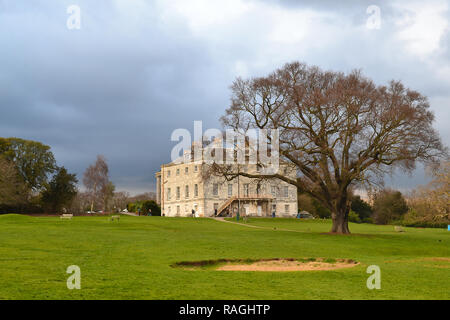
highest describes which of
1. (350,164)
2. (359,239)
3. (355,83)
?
(355,83)

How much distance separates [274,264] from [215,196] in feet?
205

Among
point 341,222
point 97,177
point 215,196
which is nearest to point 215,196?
point 215,196

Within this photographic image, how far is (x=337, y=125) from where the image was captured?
35750 mm

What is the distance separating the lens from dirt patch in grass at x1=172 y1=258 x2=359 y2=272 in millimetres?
18562

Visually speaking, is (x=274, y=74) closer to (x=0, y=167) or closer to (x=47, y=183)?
(x=0, y=167)

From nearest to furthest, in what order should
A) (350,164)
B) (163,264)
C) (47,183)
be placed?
(163,264) < (350,164) < (47,183)

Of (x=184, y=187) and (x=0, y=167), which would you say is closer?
(x=0, y=167)

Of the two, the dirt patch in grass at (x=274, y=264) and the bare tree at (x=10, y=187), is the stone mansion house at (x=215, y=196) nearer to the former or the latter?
the bare tree at (x=10, y=187)

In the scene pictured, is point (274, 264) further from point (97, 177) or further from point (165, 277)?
point (97, 177)

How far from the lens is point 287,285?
13.3m

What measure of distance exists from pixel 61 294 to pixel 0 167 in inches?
2415

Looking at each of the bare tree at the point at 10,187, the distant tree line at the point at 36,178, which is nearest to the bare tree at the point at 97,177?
the distant tree line at the point at 36,178

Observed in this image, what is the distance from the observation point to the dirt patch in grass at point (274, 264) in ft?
60.9
